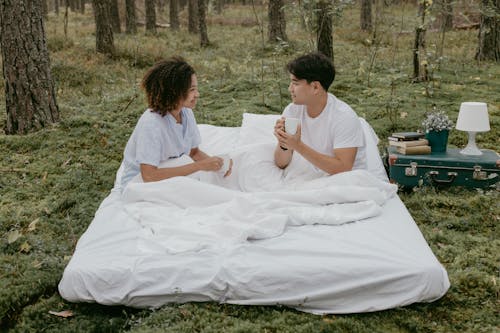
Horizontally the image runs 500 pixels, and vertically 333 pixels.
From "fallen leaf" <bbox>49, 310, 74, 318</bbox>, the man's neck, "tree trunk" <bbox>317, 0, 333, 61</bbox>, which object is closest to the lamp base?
the man's neck

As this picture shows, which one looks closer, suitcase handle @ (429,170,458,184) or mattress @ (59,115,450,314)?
mattress @ (59,115,450,314)

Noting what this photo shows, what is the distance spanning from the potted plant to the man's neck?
159cm

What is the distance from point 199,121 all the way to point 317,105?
314 cm

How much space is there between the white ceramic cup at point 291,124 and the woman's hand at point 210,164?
60 centimetres

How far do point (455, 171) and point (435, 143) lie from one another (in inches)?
14.8

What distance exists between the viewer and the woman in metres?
4.10

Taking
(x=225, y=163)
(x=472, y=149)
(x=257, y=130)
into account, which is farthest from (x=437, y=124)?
(x=225, y=163)

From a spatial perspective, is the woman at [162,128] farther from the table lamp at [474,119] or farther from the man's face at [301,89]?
the table lamp at [474,119]

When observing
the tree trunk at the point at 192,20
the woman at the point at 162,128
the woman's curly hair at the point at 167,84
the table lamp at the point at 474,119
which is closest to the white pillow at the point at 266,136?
the table lamp at the point at 474,119

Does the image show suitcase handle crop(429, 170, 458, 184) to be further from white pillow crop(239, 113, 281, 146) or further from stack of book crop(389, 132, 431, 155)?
white pillow crop(239, 113, 281, 146)

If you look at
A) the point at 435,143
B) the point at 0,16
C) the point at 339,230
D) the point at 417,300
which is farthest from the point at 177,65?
the point at 0,16

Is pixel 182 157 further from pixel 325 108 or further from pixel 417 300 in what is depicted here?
pixel 417 300

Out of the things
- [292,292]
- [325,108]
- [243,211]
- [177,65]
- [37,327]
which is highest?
[177,65]

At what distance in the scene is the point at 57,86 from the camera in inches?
373
